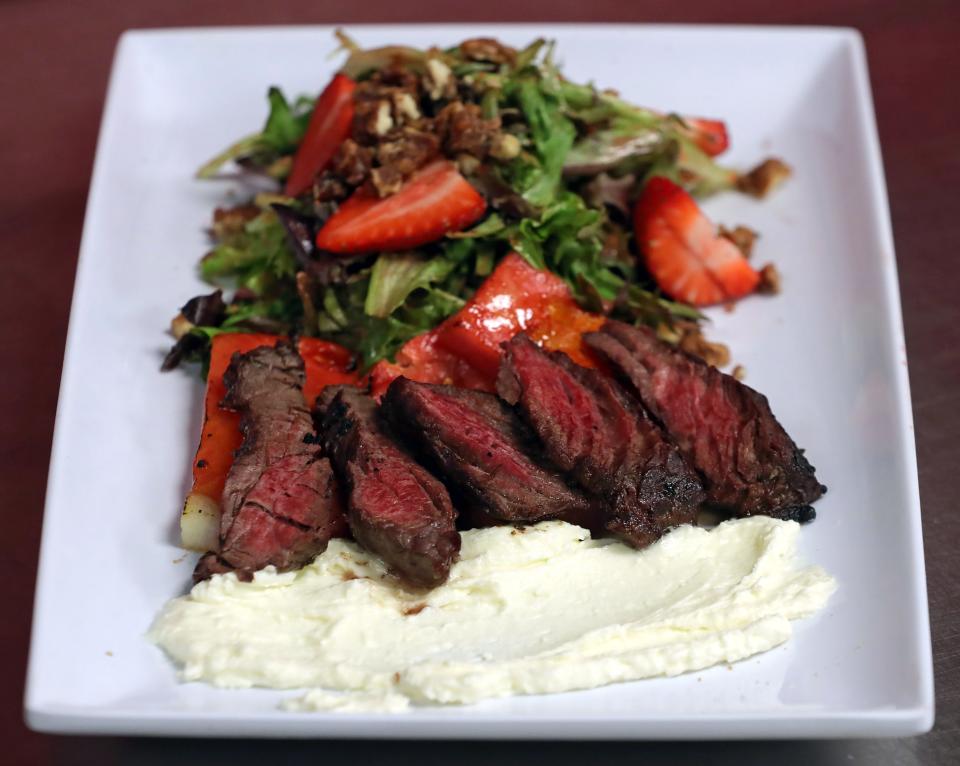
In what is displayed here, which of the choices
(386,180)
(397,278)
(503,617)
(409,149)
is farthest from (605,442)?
(409,149)

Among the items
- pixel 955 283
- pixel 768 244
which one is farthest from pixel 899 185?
pixel 768 244

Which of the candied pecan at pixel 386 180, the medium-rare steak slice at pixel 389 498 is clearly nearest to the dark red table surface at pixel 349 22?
the medium-rare steak slice at pixel 389 498

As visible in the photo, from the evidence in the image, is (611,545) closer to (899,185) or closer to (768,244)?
(768,244)

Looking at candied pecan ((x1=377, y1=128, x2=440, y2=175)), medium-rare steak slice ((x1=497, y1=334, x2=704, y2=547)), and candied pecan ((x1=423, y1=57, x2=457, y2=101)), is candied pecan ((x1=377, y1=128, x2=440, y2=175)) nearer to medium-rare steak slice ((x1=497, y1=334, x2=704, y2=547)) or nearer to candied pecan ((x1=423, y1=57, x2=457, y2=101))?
candied pecan ((x1=423, y1=57, x2=457, y2=101))

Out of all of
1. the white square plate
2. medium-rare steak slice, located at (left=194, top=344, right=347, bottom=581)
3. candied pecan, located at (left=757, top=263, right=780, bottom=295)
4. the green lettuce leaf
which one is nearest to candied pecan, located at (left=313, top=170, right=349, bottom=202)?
the green lettuce leaf

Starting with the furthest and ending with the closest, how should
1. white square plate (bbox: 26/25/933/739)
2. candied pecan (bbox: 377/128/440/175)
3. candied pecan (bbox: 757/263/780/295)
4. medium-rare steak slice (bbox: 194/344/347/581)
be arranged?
candied pecan (bbox: 757/263/780/295)
candied pecan (bbox: 377/128/440/175)
medium-rare steak slice (bbox: 194/344/347/581)
white square plate (bbox: 26/25/933/739)

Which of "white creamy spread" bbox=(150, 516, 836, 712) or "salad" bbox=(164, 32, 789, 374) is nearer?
"white creamy spread" bbox=(150, 516, 836, 712)

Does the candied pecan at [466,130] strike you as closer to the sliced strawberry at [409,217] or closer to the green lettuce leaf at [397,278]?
the sliced strawberry at [409,217]
